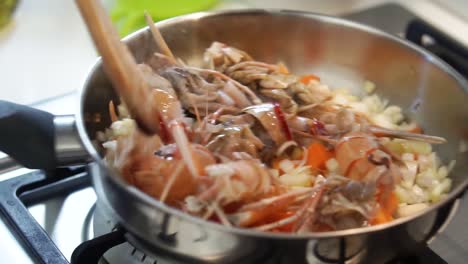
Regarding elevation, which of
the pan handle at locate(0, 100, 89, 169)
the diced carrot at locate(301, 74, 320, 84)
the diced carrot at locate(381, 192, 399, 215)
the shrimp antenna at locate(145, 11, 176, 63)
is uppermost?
the shrimp antenna at locate(145, 11, 176, 63)

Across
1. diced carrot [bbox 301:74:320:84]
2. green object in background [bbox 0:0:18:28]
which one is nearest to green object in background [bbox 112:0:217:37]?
green object in background [bbox 0:0:18:28]

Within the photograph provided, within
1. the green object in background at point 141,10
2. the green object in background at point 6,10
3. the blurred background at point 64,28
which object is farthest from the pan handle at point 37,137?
the green object in background at point 6,10

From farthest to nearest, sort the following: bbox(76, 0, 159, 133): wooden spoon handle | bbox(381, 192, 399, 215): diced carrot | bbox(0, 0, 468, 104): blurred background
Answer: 1. bbox(0, 0, 468, 104): blurred background
2. bbox(381, 192, 399, 215): diced carrot
3. bbox(76, 0, 159, 133): wooden spoon handle

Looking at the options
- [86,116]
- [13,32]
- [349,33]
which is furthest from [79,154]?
[13,32]

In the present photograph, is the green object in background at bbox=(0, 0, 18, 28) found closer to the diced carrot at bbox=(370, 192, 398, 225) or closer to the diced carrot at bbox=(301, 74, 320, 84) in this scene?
the diced carrot at bbox=(301, 74, 320, 84)

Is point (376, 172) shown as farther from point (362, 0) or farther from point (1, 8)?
point (1, 8)

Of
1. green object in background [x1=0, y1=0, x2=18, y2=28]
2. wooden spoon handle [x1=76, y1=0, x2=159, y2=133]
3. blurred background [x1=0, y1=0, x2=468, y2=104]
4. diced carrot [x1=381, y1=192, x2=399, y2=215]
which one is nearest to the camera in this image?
wooden spoon handle [x1=76, y1=0, x2=159, y2=133]

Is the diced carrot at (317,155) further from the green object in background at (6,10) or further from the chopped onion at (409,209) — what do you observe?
the green object in background at (6,10)
